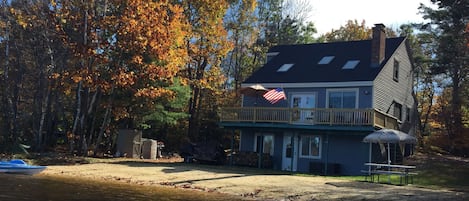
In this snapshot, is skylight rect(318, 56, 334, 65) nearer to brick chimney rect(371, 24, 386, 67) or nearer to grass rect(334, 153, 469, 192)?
brick chimney rect(371, 24, 386, 67)

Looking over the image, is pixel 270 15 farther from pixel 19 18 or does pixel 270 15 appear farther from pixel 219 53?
pixel 19 18

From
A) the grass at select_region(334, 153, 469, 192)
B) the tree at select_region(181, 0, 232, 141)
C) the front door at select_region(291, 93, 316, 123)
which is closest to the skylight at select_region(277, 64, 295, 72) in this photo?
the front door at select_region(291, 93, 316, 123)

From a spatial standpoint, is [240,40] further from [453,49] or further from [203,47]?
[453,49]

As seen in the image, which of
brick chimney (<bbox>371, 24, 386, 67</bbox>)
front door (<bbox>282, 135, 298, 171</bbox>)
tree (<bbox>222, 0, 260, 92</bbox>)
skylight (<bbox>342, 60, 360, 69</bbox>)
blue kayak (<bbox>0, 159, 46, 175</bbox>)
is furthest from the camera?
tree (<bbox>222, 0, 260, 92</bbox>)

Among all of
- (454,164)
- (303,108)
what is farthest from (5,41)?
(454,164)

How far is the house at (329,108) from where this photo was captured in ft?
87.6

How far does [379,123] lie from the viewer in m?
26.3

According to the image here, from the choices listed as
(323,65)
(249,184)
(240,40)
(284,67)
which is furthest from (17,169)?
(240,40)

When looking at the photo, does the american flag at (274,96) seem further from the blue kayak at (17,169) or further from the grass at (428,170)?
the blue kayak at (17,169)

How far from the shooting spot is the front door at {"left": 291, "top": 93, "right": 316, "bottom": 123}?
1090 inches

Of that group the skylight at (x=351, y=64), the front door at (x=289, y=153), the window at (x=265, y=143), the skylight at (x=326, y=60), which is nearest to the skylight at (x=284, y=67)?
the skylight at (x=326, y=60)

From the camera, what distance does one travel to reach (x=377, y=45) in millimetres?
29125

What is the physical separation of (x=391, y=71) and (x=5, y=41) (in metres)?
24.9

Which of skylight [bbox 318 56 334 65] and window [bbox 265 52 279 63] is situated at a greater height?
window [bbox 265 52 279 63]
